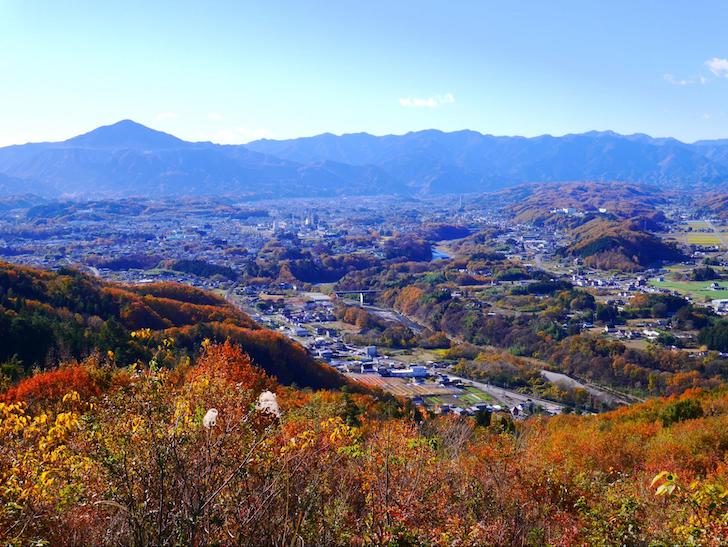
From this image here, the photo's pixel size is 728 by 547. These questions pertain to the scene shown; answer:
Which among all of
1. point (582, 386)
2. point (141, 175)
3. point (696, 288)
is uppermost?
point (141, 175)

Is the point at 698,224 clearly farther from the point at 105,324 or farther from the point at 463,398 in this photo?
the point at 105,324

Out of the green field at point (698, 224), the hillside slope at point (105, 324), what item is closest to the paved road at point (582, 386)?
the hillside slope at point (105, 324)

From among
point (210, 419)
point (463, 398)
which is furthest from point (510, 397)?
point (210, 419)

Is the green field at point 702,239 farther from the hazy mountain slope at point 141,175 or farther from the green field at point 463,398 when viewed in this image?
the hazy mountain slope at point 141,175

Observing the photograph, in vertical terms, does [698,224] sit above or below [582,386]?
above

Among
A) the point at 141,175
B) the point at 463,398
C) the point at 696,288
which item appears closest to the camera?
the point at 463,398

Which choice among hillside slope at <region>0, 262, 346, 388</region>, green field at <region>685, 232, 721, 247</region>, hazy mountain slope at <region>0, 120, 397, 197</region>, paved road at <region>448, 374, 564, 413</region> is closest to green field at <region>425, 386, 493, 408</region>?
paved road at <region>448, 374, 564, 413</region>

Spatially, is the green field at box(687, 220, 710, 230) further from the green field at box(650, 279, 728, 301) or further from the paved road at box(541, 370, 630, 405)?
the paved road at box(541, 370, 630, 405)

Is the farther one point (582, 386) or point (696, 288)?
point (696, 288)
